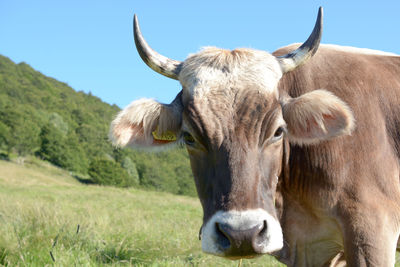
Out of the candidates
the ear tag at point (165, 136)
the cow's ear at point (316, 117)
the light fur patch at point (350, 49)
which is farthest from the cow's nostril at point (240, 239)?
the light fur patch at point (350, 49)

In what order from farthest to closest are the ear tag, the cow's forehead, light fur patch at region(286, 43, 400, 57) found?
light fur patch at region(286, 43, 400, 57) → the ear tag → the cow's forehead

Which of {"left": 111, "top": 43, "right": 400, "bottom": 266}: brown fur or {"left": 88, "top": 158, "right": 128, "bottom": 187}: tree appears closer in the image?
{"left": 111, "top": 43, "right": 400, "bottom": 266}: brown fur

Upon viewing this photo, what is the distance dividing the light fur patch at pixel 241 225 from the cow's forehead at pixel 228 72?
105 centimetres

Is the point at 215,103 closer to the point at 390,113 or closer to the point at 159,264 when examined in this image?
the point at 390,113

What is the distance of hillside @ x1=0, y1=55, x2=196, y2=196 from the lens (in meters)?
75.0

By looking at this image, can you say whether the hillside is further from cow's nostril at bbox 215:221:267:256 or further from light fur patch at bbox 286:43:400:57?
cow's nostril at bbox 215:221:267:256

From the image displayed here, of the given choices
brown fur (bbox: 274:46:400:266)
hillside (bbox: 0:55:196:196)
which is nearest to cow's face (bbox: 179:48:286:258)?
brown fur (bbox: 274:46:400:266)

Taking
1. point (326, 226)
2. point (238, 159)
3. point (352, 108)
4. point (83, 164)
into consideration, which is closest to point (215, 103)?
point (238, 159)

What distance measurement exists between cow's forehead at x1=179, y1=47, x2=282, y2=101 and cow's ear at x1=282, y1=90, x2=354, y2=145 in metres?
0.29

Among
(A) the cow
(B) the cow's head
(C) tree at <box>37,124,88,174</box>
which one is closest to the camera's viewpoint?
(B) the cow's head

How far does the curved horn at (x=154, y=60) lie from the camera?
3854 millimetres

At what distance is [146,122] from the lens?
400 centimetres

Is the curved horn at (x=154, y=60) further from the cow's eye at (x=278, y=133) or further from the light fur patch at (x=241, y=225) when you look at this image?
the light fur patch at (x=241, y=225)

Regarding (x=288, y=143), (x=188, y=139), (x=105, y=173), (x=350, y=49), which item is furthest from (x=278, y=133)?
(x=105, y=173)
